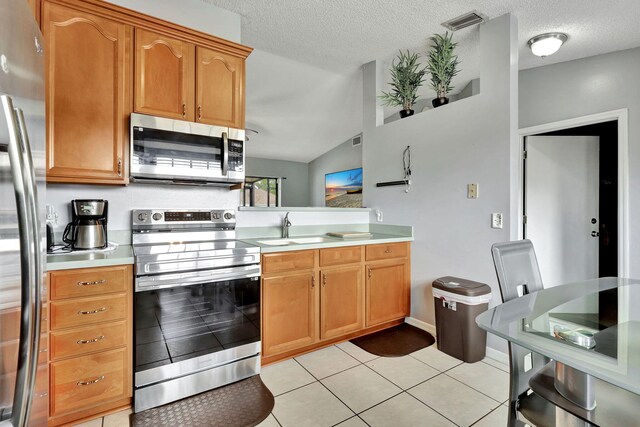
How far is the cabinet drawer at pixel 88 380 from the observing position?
1579 mm

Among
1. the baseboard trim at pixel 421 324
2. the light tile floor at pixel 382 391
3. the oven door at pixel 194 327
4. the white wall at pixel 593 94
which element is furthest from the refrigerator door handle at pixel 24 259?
the white wall at pixel 593 94

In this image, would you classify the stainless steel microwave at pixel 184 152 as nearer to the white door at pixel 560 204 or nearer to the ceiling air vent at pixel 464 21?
the ceiling air vent at pixel 464 21

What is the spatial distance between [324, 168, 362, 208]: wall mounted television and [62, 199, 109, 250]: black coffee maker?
214 inches

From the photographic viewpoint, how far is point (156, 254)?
5.83ft

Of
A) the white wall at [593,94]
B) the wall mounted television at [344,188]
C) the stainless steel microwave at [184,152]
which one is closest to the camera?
the stainless steel microwave at [184,152]

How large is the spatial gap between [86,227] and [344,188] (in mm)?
6009

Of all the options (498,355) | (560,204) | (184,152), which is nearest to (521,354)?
(498,355)

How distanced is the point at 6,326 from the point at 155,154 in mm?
1564

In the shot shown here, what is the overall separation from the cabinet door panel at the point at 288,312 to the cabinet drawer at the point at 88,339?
871mm

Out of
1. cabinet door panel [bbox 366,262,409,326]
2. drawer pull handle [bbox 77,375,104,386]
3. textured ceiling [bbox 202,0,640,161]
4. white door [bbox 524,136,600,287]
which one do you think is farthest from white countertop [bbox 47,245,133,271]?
white door [bbox 524,136,600,287]

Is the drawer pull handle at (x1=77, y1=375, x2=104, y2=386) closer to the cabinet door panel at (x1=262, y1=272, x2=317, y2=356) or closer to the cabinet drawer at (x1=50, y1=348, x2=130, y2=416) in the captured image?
the cabinet drawer at (x1=50, y1=348, x2=130, y2=416)

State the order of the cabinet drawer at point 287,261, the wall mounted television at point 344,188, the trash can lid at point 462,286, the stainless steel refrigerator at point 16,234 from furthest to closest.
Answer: the wall mounted television at point 344,188, the trash can lid at point 462,286, the cabinet drawer at point 287,261, the stainless steel refrigerator at point 16,234

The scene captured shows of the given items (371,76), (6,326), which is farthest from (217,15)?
(6,326)

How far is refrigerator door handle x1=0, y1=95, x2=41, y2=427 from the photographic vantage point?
0.72 m
